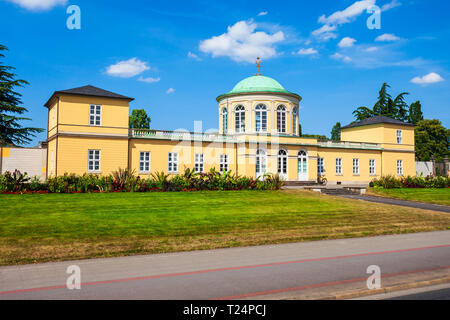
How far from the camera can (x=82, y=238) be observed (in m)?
11.9

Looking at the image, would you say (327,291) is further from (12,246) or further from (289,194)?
(289,194)

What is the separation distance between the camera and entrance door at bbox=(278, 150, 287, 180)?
3475 cm

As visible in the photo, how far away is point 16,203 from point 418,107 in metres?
85.7

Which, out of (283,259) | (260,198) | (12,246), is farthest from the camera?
(260,198)

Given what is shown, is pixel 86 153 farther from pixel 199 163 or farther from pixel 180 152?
pixel 199 163

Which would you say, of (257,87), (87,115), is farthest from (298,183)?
(87,115)

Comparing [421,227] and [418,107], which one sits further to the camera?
[418,107]

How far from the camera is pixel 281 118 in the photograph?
38.4 m

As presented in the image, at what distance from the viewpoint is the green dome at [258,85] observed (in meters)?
38.6

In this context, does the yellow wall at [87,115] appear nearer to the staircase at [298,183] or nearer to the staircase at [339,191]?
the staircase at [298,183]

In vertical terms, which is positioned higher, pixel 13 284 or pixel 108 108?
pixel 108 108

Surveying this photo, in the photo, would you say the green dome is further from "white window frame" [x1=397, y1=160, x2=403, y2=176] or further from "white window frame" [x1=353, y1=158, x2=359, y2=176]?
"white window frame" [x1=397, y1=160, x2=403, y2=176]

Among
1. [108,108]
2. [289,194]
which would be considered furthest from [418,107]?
[108,108]
